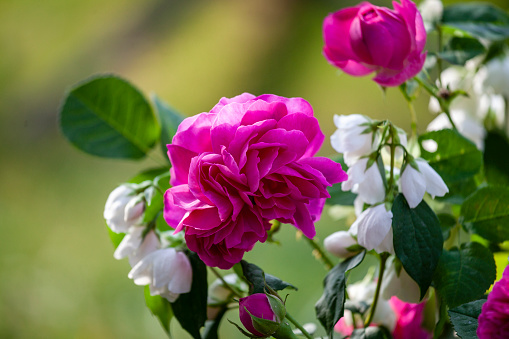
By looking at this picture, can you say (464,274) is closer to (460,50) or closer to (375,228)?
(375,228)

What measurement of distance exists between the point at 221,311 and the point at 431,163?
20 centimetres

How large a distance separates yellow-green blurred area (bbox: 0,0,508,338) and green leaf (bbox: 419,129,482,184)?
1275mm

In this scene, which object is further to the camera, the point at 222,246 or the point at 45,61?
the point at 45,61

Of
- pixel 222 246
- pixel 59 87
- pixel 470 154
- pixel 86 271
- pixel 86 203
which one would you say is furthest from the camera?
pixel 59 87

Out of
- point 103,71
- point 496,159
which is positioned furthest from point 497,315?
point 103,71

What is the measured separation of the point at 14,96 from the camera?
1.96 metres

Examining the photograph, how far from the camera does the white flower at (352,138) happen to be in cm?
38

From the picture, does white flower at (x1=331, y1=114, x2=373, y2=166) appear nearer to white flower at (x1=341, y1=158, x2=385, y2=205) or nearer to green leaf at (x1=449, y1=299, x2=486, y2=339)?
white flower at (x1=341, y1=158, x2=385, y2=205)

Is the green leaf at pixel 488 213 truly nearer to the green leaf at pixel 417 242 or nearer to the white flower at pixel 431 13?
the green leaf at pixel 417 242

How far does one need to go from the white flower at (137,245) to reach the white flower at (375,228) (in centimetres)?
14

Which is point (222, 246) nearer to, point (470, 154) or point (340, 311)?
point (340, 311)

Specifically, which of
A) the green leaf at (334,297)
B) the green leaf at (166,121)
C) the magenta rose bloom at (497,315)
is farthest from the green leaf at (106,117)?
the magenta rose bloom at (497,315)

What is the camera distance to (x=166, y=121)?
0.52 meters

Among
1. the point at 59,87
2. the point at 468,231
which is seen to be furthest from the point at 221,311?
the point at 59,87
